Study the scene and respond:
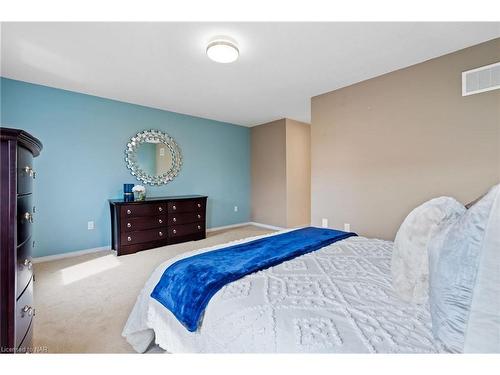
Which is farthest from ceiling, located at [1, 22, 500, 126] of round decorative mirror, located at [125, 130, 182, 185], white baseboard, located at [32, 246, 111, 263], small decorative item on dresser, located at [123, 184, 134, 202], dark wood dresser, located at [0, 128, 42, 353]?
white baseboard, located at [32, 246, 111, 263]

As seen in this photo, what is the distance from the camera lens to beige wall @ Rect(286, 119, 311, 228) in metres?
4.85

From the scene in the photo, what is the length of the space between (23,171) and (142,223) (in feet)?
8.81

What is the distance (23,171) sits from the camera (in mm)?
859

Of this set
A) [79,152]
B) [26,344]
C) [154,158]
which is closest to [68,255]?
[79,152]

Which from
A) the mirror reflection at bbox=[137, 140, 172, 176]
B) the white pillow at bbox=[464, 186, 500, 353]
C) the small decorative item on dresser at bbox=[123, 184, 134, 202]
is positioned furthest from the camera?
the mirror reflection at bbox=[137, 140, 172, 176]

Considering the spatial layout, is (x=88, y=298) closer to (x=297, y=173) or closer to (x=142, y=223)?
(x=142, y=223)

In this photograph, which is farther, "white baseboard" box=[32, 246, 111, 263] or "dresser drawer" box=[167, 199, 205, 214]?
"dresser drawer" box=[167, 199, 205, 214]

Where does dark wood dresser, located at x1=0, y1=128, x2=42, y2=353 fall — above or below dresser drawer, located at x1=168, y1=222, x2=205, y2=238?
above

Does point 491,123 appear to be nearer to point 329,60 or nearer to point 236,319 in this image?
point 329,60

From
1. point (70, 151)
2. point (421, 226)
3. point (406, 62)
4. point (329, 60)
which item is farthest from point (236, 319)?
point (70, 151)

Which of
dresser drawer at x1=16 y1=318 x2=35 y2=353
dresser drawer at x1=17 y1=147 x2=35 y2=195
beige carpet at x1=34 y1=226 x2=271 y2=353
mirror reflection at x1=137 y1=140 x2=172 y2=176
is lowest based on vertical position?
beige carpet at x1=34 y1=226 x2=271 y2=353

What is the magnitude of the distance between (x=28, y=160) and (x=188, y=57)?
1.87m

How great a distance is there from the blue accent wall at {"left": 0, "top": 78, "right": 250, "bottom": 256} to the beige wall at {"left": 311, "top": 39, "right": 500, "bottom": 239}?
2.63m

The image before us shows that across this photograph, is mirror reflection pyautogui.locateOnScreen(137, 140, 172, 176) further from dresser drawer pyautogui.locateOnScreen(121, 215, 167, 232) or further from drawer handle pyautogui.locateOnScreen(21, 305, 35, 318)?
drawer handle pyautogui.locateOnScreen(21, 305, 35, 318)
